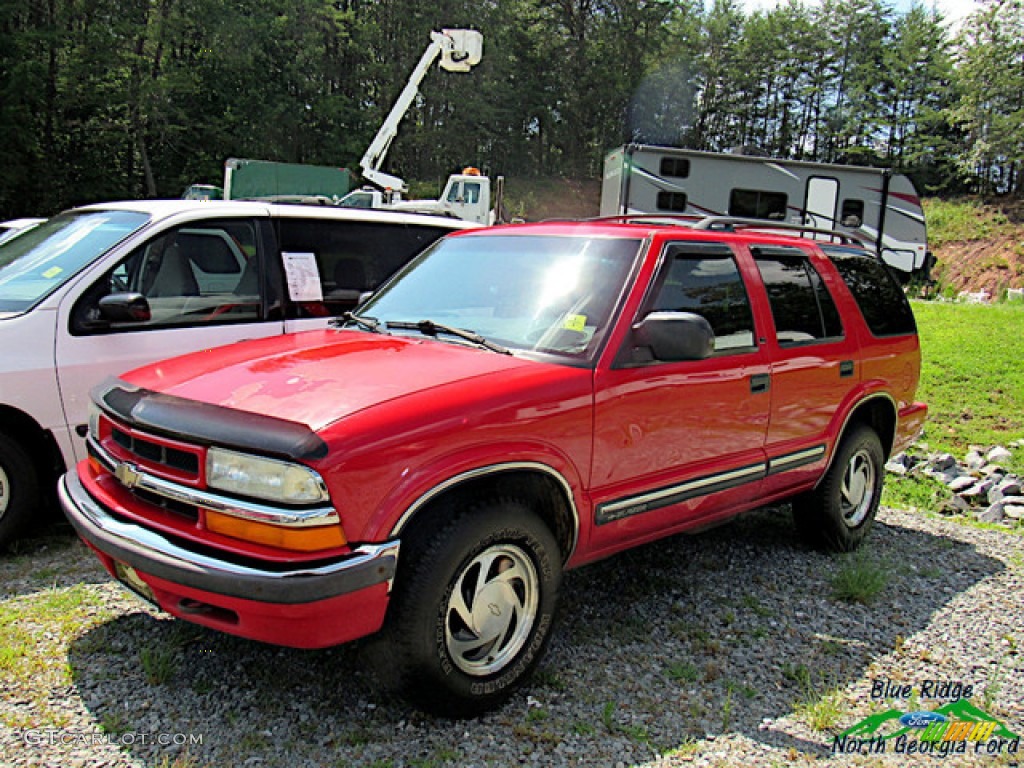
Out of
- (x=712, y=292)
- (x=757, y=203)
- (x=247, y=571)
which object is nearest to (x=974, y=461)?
(x=712, y=292)

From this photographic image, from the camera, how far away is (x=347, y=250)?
5594 millimetres

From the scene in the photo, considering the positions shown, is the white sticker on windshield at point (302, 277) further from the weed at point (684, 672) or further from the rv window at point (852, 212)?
the rv window at point (852, 212)

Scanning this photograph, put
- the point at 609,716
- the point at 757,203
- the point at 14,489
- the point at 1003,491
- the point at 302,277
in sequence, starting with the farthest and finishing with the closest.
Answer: the point at 757,203, the point at 1003,491, the point at 302,277, the point at 14,489, the point at 609,716

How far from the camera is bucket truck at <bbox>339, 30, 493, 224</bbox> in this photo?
734 inches

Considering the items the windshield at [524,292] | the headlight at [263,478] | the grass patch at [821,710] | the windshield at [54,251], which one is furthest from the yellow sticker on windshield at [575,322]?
the windshield at [54,251]

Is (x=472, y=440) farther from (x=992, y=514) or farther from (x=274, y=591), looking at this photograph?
(x=992, y=514)

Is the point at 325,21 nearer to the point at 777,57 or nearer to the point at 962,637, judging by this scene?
the point at 777,57

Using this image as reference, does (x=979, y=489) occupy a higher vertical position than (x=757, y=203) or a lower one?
lower

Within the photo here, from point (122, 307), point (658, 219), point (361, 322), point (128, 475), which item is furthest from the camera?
point (658, 219)

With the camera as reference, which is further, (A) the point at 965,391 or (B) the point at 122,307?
(A) the point at 965,391

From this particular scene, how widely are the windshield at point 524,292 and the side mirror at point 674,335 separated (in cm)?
17

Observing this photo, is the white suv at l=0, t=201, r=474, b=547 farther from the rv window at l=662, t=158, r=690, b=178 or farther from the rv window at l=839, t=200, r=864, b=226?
the rv window at l=839, t=200, r=864, b=226

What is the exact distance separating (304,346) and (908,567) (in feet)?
12.3

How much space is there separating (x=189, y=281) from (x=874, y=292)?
425 cm
